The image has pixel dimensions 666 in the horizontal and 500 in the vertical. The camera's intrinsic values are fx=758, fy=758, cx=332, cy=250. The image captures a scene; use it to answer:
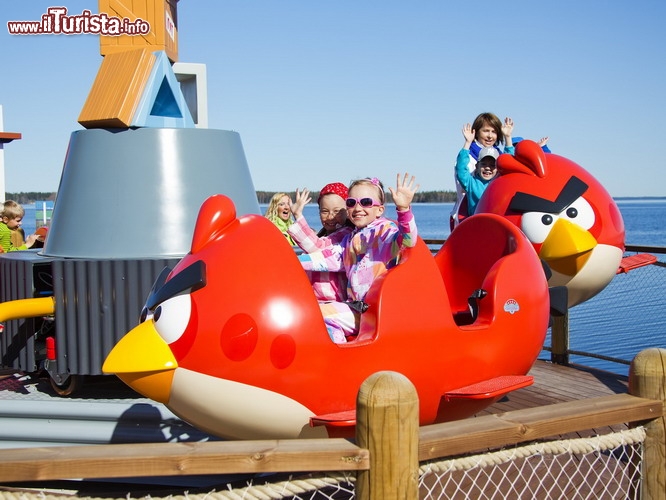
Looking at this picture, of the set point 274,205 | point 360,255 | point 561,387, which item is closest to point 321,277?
point 360,255

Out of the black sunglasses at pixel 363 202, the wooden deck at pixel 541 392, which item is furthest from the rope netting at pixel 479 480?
the black sunglasses at pixel 363 202

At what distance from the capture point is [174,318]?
8.73 ft

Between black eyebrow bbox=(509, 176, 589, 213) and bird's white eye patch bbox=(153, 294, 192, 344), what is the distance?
2321mm

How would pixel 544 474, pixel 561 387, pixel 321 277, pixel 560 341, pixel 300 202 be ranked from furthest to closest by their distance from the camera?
pixel 560 341
pixel 561 387
pixel 300 202
pixel 321 277
pixel 544 474

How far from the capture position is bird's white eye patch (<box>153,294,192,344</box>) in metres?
2.65

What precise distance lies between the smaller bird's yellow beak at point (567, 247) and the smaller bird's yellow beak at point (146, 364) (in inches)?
95.9

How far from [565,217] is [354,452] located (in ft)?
9.17

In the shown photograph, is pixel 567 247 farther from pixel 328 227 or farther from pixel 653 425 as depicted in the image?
pixel 653 425

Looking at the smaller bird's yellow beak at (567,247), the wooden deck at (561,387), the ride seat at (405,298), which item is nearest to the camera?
the ride seat at (405,298)

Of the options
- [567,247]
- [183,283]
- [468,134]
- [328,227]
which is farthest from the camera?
[468,134]

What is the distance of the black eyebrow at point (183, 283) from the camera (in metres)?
2.70

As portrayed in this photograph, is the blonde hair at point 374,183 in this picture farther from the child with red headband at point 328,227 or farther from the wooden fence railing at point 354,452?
the wooden fence railing at point 354,452

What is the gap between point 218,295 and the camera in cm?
267

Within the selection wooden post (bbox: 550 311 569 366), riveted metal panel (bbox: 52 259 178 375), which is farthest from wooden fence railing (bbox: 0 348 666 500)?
wooden post (bbox: 550 311 569 366)
